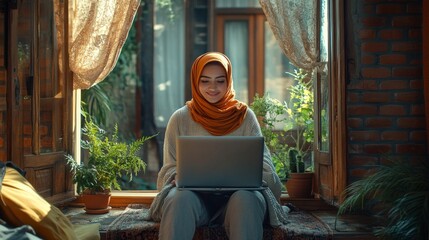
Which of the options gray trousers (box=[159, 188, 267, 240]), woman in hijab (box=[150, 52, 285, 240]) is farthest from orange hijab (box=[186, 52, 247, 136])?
gray trousers (box=[159, 188, 267, 240])

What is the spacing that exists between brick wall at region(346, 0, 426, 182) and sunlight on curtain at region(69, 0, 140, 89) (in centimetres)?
Result: 153

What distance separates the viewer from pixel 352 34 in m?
4.52

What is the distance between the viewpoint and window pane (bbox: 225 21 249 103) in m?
7.88

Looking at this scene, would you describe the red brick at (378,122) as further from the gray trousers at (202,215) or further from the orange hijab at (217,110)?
the gray trousers at (202,215)

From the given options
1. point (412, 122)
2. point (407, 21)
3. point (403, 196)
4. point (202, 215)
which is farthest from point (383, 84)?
point (202, 215)

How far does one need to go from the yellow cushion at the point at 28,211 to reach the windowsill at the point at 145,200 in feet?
6.75

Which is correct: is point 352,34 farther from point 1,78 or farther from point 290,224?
point 1,78

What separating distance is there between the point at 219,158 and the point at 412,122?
1.65 m

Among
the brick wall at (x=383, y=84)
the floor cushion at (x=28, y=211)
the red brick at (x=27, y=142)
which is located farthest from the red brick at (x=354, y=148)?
the floor cushion at (x=28, y=211)

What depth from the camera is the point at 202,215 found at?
3.64 metres

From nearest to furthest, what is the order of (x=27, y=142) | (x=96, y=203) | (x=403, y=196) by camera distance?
(x=403, y=196), (x=27, y=142), (x=96, y=203)

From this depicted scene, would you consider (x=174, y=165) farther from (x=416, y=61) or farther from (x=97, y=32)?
(x=416, y=61)

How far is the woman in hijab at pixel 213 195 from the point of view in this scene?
3.44 metres

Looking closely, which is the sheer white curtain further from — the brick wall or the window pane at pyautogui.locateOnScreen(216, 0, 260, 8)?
the window pane at pyautogui.locateOnScreen(216, 0, 260, 8)
